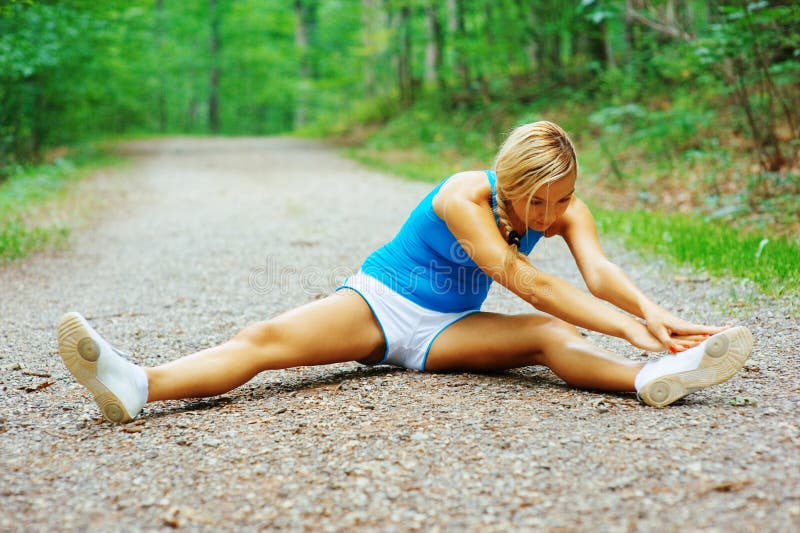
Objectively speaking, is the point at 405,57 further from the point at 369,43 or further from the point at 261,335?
the point at 261,335

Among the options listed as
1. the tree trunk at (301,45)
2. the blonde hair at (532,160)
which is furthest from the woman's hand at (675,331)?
the tree trunk at (301,45)

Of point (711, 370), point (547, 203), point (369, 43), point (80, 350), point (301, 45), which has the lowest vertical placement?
point (711, 370)

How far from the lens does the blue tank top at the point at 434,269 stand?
3.10 m

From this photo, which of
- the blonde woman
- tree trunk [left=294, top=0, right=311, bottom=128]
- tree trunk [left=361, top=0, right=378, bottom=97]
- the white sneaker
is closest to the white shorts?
the blonde woman

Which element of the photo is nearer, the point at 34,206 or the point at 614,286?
the point at 614,286

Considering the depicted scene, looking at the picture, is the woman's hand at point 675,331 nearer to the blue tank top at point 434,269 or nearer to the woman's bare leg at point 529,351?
the woman's bare leg at point 529,351

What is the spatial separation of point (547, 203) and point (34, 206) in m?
8.20

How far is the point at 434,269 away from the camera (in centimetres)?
314

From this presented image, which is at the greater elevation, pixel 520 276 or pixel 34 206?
pixel 520 276

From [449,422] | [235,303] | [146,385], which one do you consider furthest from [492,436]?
[235,303]

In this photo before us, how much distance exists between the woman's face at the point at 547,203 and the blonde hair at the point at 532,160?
0.06 feet

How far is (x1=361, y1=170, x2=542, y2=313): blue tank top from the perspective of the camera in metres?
3.10

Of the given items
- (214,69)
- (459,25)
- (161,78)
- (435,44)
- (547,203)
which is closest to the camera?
(547,203)

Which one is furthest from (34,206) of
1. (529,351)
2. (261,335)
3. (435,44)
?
(435,44)
